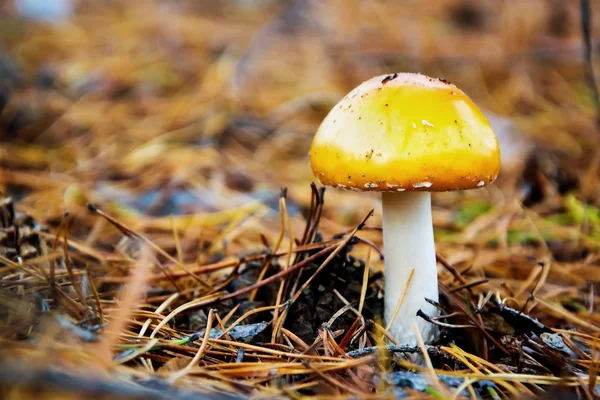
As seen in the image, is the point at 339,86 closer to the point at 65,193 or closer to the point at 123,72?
the point at 123,72

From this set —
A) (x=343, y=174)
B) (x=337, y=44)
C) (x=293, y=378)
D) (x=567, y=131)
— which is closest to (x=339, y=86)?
(x=337, y=44)

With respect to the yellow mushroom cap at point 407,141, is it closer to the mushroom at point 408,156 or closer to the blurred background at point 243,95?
the mushroom at point 408,156

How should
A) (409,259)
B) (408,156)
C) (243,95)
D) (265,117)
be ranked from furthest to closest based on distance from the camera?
1. (243,95)
2. (265,117)
3. (409,259)
4. (408,156)

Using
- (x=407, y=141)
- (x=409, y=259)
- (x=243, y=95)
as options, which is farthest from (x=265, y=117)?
(x=407, y=141)

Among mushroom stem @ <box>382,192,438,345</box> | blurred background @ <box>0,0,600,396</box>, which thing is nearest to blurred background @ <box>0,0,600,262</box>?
blurred background @ <box>0,0,600,396</box>

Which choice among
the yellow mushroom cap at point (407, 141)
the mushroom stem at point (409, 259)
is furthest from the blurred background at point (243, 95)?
the yellow mushroom cap at point (407, 141)

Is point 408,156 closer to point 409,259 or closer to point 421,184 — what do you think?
point 421,184
